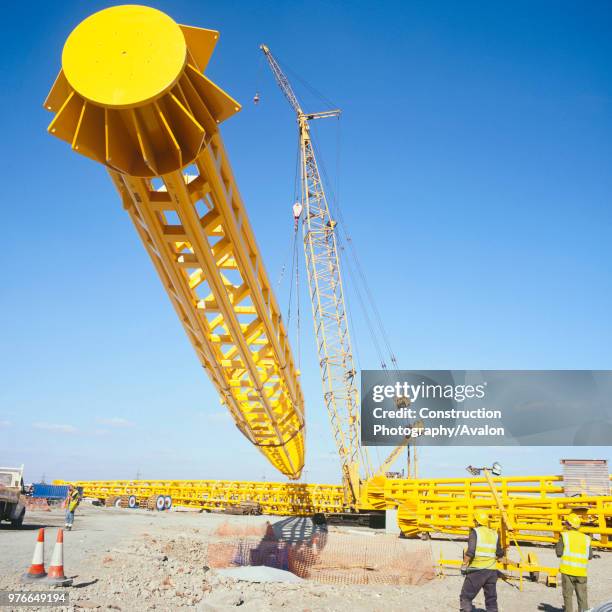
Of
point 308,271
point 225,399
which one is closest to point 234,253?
point 225,399

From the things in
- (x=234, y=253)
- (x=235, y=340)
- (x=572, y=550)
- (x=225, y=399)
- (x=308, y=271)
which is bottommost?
(x=572, y=550)

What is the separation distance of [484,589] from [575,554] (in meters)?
1.64

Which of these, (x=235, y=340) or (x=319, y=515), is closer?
(x=235, y=340)

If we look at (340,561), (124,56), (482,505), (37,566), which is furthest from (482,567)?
(482,505)

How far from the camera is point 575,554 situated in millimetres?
8273

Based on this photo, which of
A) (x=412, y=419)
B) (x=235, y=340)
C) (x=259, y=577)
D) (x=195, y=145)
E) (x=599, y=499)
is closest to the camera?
(x=195, y=145)

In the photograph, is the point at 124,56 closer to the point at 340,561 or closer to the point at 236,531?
the point at 340,561

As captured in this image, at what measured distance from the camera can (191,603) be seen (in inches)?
340

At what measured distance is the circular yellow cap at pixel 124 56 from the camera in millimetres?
5395

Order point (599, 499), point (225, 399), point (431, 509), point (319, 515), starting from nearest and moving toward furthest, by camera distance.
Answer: point (225, 399), point (599, 499), point (431, 509), point (319, 515)

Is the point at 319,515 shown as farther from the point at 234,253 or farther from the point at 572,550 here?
the point at 234,253

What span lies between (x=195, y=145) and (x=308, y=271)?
2555cm

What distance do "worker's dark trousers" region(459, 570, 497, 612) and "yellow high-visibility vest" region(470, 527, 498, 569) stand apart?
0.34 ft

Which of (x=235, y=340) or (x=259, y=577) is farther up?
(x=235, y=340)
